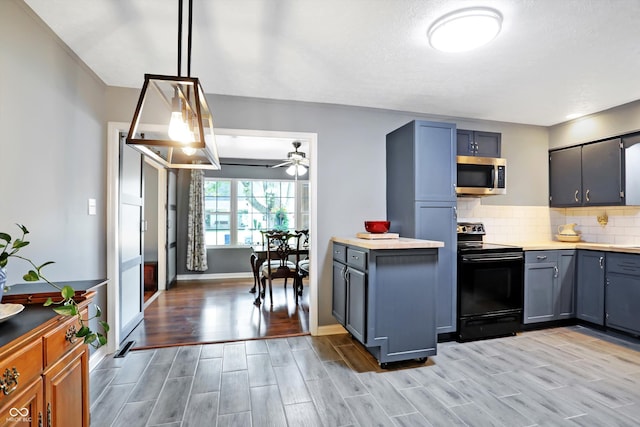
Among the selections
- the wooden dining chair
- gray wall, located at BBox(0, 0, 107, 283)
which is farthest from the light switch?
the wooden dining chair

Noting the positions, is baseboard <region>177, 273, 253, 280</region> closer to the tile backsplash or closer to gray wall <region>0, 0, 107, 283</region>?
gray wall <region>0, 0, 107, 283</region>

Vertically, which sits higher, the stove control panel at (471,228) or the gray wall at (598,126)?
the gray wall at (598,126)

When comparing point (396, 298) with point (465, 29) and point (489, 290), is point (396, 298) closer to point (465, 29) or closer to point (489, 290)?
point (489, 290)

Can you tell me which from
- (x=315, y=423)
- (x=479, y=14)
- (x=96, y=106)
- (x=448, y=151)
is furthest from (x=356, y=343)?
(x=96, y=106)

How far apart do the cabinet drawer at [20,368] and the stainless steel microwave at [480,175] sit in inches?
131

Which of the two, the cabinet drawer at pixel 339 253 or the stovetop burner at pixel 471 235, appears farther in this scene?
the stovetop burner at pixel 471 235

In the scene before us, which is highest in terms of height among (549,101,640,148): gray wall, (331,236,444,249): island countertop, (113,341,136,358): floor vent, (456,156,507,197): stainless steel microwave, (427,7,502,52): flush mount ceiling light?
(427,7,502,52): flush mount ceiling light

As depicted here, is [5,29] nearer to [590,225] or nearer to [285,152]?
[285,152]

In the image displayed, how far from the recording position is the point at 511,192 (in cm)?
393

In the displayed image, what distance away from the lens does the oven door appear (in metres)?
3.04

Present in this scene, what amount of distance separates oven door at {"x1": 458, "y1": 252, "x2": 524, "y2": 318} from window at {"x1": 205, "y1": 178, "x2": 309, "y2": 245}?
3.96 m

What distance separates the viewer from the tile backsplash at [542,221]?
3521mm

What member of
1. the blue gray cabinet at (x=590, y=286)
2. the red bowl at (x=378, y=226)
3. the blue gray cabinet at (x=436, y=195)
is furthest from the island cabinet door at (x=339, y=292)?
the blue gray cabinet at (x=590, y=286)

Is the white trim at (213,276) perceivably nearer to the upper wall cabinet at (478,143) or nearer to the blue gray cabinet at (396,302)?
the blue gray cabinet at (396,302)
